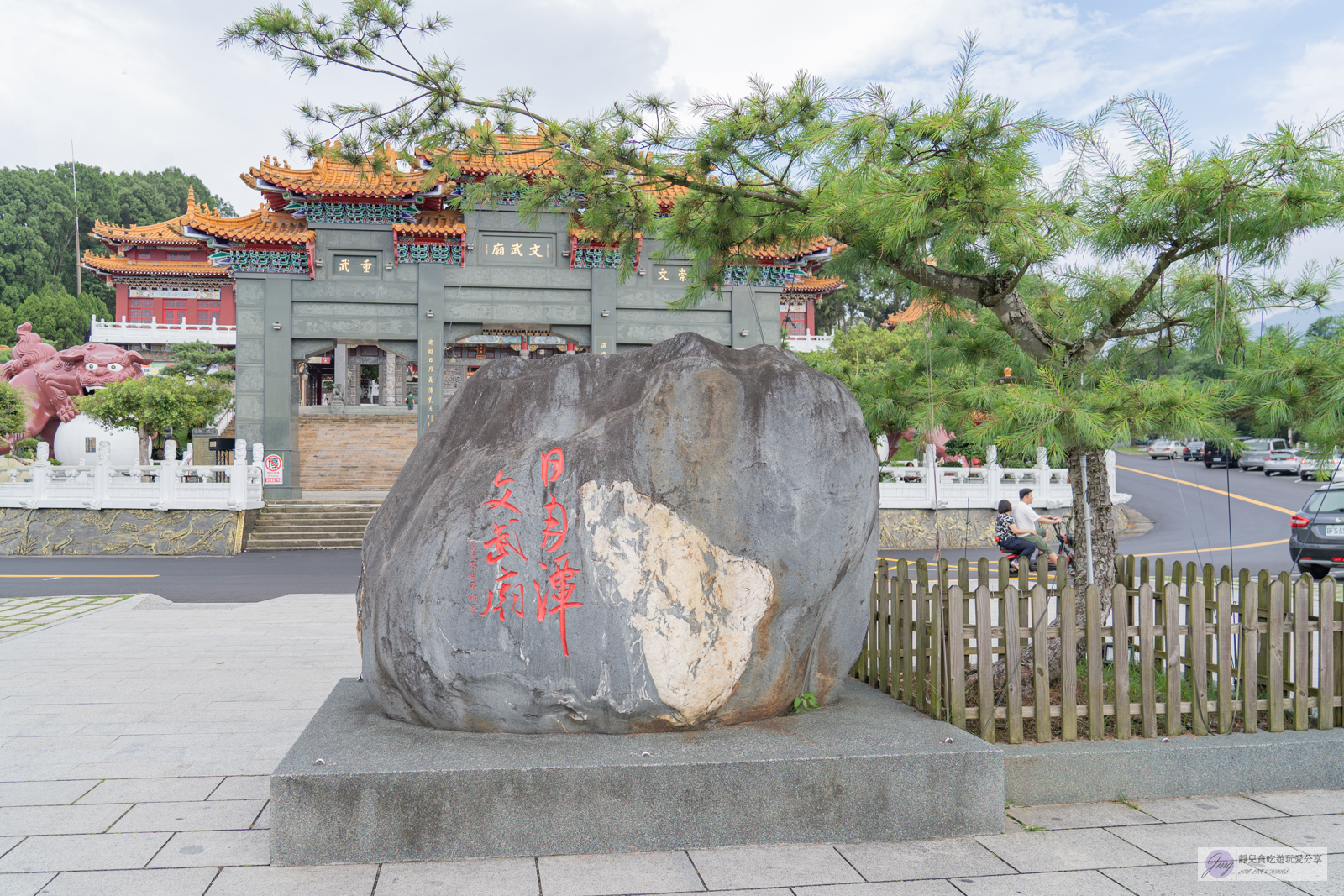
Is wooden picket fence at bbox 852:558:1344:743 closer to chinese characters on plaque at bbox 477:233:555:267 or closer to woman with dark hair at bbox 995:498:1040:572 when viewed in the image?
woman with dark hair at bbox 995:498:1040:572

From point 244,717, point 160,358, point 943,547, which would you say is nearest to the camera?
point 244,717

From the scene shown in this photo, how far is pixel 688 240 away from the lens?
4742 mm

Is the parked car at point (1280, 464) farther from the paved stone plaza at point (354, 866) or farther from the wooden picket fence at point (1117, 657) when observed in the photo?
the paved stone plaza at point (354, 866)

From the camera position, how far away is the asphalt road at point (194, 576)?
402 inches

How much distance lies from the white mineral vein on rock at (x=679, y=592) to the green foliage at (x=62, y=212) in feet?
138

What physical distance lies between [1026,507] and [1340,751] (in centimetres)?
564

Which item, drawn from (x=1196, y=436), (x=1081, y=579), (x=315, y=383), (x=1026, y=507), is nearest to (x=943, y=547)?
(x=1026, y=507)

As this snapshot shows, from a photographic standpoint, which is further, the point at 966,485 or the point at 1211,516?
the point at 1211,516

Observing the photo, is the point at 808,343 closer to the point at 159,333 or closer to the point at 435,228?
the point at 435,228

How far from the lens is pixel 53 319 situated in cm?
3475

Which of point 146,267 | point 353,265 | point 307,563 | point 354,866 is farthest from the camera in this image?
point 146,267

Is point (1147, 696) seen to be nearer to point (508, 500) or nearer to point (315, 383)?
point (508, 500)

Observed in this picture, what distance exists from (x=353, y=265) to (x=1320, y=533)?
16.6m

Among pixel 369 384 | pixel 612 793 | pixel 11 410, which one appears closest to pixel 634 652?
pixel 612 793
